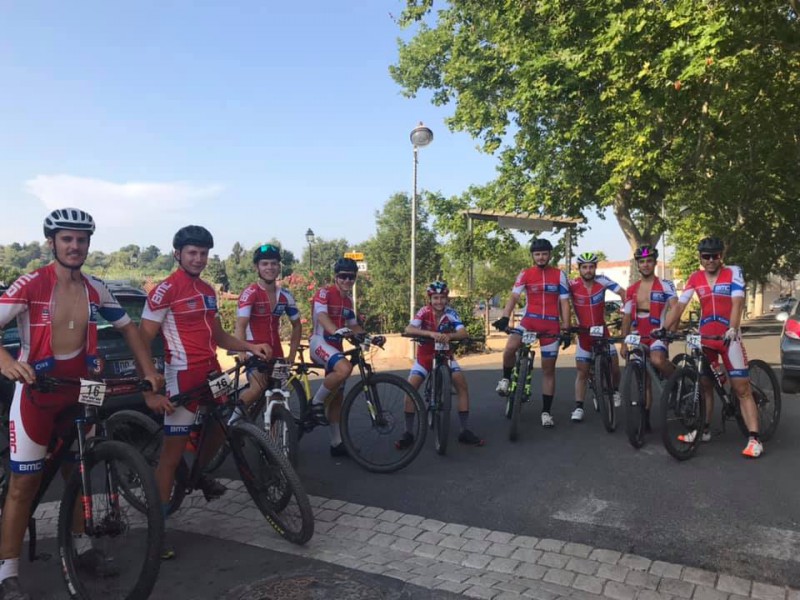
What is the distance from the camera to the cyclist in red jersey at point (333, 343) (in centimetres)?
547

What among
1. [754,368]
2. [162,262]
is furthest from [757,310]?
[162,262]

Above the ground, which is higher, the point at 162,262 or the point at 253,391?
the point at 162,262

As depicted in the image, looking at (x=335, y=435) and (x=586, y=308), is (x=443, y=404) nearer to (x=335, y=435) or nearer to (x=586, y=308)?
(x=335, y=435)

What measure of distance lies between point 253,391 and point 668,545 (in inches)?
132

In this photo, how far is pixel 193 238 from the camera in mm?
4012

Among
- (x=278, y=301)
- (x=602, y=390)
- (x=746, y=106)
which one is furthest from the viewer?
(x=746, y=106)

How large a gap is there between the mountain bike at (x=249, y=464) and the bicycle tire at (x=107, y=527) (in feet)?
2.24

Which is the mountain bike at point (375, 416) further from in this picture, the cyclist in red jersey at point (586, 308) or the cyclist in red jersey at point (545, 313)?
the cyclist in red jersey at point (586, 308)

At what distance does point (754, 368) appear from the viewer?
6016mm

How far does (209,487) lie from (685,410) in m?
4.19

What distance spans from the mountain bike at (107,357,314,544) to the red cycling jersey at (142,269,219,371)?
24 cm

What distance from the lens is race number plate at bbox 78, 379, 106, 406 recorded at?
3.08m

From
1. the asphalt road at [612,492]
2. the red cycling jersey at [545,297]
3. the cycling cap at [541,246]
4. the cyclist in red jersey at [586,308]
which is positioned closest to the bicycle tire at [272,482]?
the asphalt road at [612,492]

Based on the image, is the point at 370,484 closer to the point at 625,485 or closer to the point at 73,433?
the point at 625,485
